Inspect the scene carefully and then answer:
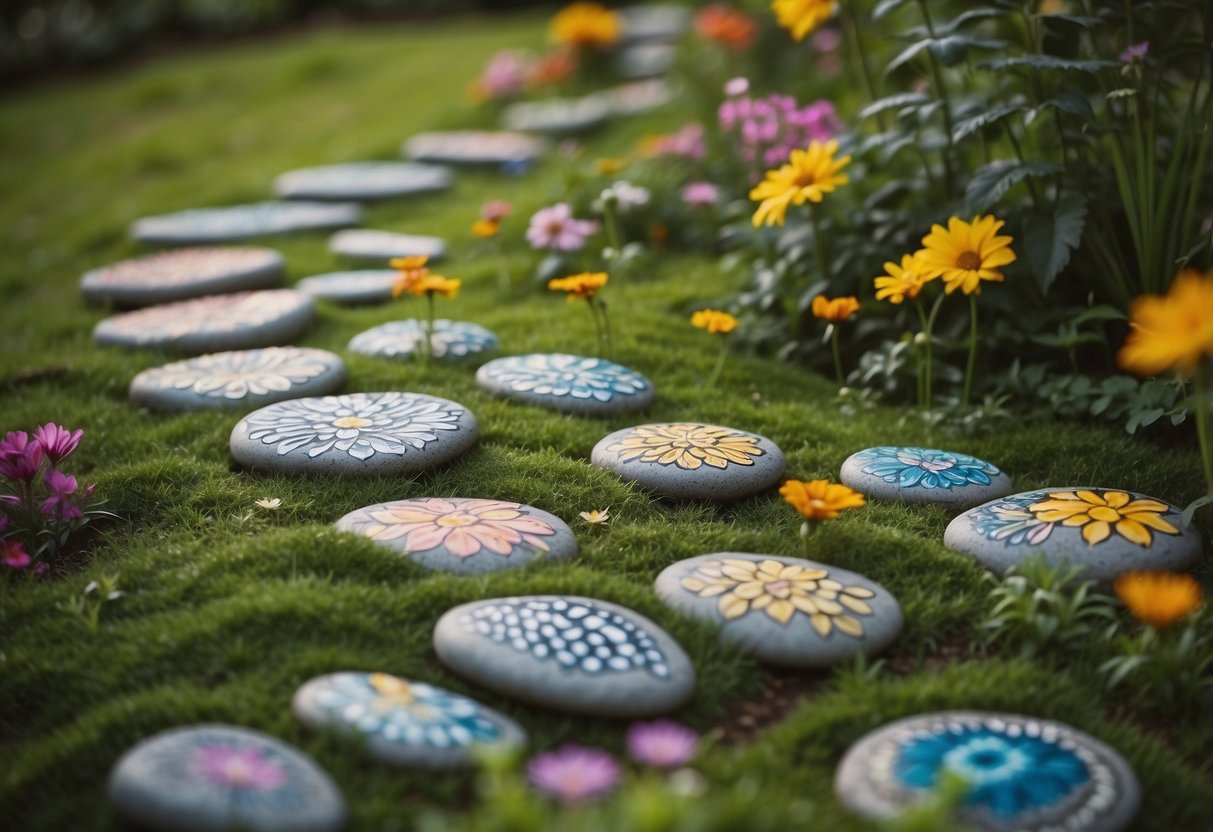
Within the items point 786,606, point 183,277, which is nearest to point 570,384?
point 786,606

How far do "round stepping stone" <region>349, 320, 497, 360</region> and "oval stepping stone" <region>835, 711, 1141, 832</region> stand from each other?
1.94 m

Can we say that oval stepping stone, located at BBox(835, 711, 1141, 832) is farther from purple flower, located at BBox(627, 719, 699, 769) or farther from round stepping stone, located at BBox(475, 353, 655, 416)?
round stepping stone, located at BBox(475, 353, 655, 416)

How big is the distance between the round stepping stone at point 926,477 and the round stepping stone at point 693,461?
204 millimetres

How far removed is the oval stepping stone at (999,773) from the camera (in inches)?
64.4

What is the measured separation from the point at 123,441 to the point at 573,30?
4.86m

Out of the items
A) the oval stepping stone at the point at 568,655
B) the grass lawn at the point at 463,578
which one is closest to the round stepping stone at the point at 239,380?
the grass lawn at the point at 463,578

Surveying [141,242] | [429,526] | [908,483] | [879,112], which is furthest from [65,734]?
[141,242]

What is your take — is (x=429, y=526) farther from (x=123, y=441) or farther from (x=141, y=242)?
(x=141, y=242)

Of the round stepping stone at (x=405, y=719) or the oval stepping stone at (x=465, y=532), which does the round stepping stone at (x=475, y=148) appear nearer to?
the oval stepping stone at (x=465, y=532)

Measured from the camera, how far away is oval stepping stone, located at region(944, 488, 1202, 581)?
7.38 feet

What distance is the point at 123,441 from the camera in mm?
2965

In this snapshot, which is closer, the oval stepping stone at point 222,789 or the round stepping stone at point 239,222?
the oval stepping stone at point 222,789

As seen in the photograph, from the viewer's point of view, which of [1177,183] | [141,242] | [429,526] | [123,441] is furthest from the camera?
[141,242]

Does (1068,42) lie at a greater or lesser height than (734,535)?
greater
